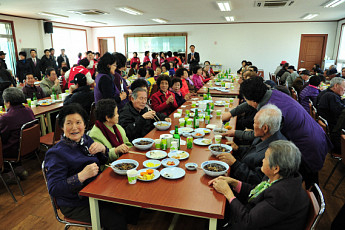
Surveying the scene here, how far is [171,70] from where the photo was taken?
709 cm

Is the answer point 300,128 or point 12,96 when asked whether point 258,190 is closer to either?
point 300,128

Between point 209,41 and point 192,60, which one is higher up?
point 209,41

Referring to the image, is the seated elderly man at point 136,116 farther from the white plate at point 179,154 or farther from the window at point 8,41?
the window at point 8,41

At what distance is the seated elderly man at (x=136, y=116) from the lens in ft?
8.80

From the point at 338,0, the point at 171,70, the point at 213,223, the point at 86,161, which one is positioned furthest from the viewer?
the point at 171,70

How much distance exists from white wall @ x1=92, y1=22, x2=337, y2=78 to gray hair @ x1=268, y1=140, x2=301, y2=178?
11.8 m

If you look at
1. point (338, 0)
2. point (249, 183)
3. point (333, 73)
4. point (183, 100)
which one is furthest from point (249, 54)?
point (249, 183)

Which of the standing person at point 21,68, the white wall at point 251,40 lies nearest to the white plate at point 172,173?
the standing person at point 21,68

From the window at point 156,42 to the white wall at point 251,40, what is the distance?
0.89 feet

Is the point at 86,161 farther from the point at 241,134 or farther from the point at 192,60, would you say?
the point at 192,60

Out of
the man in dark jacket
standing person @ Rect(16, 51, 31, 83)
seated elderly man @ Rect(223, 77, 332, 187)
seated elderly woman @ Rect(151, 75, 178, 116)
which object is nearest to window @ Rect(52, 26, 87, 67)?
standing person @ Rect(16, 51, 31, 83)

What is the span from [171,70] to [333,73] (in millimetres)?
5472

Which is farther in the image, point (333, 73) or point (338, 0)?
point (333, 73)

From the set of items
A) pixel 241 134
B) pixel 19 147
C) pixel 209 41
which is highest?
pixel 209 41
